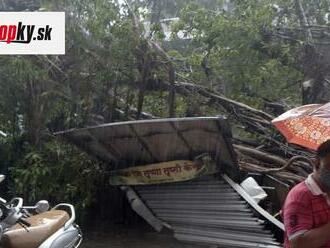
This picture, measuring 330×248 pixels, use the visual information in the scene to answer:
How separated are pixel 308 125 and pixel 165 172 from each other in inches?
131

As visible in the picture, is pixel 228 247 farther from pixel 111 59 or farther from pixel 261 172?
pixel 111 59

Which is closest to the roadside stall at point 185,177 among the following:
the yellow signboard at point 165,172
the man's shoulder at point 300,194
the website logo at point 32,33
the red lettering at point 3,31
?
the yellow signboard at point 165,172

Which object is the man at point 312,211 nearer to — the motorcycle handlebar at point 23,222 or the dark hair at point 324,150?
the dark hair at point 324,150

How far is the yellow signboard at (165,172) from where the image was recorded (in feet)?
20.0

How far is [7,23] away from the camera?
6992mm

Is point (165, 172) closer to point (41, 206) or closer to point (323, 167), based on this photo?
point (41, 206)

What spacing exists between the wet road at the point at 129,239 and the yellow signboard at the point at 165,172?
0.77 meters

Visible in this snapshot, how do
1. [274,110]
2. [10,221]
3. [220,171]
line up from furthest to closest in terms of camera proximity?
[274,110] < [220,171] < [10,221]

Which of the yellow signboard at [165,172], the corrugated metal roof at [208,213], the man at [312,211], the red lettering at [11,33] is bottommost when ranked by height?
the corrugated metal roof at [208,213]

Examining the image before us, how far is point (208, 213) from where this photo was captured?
594 centimetres

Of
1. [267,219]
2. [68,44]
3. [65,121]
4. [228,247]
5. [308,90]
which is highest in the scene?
[68,44]

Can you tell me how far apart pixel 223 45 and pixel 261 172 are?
2251 mm

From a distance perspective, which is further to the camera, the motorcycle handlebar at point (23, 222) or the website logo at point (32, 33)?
the website logo at point (32, 33)

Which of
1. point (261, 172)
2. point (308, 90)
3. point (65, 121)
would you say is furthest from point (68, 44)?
point (308, 90)
